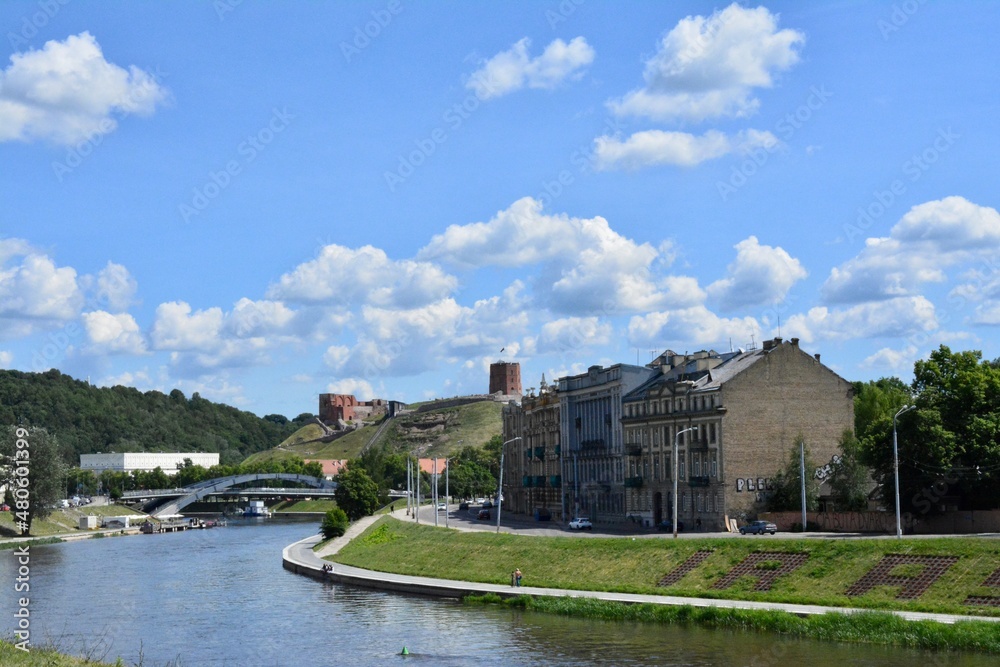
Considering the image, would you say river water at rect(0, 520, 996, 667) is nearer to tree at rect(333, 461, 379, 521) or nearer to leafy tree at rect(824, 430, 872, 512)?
leafy tree at rect(824, 430, 872, 512)

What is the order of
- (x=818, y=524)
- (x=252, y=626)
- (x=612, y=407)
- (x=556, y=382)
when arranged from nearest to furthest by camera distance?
(x=252, y=626) < (x=818, y=524) < (x=612, y=407) < (x=556, y=382)

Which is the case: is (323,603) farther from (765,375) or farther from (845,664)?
(765,375)

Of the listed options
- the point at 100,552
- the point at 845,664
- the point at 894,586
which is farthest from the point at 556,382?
the point at 845,664

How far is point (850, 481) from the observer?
3442 inches

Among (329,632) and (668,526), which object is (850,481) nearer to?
(668,526)

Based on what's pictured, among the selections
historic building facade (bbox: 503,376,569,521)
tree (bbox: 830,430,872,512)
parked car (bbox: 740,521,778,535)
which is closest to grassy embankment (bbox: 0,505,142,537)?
historic building facade (bbox: 503,376,569,521)

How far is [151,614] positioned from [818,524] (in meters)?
44.3

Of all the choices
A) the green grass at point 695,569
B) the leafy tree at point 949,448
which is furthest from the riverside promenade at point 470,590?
the leafy tree at point 949,448

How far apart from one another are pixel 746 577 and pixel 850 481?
28.9 meters

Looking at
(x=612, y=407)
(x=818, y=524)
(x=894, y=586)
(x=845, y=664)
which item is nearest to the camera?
(x=845, y=664)

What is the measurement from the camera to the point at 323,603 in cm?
7069

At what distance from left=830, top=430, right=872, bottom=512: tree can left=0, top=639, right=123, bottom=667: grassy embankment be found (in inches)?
2330

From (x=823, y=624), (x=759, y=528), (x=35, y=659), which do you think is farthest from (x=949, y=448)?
(x=35, y=659)

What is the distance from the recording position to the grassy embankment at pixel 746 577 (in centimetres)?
4922
